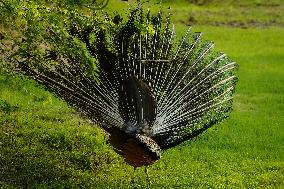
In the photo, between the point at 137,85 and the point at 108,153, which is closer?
the point at 137,85

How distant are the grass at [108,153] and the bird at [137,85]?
29.1 inches

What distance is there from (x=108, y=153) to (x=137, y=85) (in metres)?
1.78

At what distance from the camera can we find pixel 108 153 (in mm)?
9289

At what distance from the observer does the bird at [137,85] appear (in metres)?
7.78

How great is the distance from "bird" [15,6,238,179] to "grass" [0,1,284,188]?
29.1 inches

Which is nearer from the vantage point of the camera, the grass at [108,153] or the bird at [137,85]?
the bird at [137,85]

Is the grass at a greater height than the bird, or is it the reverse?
the bird

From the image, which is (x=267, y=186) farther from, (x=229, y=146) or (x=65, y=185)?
(x=65, y=185)

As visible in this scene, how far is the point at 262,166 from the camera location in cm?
939

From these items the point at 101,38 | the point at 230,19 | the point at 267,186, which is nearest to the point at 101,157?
the point at 101,38

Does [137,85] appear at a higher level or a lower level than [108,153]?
higher

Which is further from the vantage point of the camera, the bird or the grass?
the grass

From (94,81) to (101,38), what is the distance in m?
0.57

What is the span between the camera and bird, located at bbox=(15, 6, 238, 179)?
306 inches
